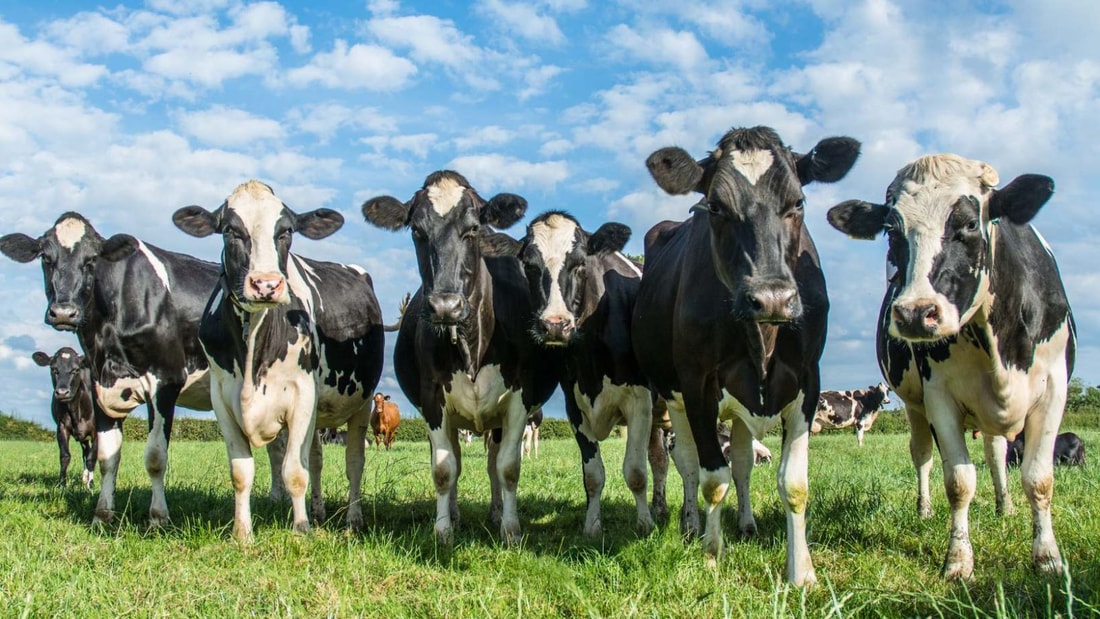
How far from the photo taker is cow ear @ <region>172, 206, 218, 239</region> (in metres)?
7.92

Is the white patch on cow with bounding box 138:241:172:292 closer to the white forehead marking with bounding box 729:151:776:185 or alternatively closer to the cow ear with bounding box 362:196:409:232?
the cow ear with bounding box 362:196:409:232

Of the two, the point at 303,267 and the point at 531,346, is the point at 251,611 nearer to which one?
the point at 531,346

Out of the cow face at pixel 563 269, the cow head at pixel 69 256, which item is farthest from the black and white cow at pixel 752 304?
the cow head at pixel 69 256

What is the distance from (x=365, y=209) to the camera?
767 cm

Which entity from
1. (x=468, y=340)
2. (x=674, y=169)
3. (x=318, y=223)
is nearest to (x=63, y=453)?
(x=318, y=223)

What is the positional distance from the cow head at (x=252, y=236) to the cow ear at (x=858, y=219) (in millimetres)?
4045

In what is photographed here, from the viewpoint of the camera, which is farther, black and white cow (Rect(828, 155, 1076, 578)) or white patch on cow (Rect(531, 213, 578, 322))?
white patch on cow (Rect(531, 213, 578, 322))

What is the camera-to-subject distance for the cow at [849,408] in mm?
28562

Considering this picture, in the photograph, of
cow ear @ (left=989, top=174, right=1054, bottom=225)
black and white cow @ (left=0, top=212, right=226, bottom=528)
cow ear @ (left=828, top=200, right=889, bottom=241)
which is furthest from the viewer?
→ black and white cow @ (left=0, top=212, right=226, bottom=528)

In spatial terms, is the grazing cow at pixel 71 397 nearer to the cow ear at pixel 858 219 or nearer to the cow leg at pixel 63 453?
the cow leg at pixel 63 453

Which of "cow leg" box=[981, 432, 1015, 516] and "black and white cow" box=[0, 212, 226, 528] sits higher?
"black and white cow" box=[0, 212, 226, 528]

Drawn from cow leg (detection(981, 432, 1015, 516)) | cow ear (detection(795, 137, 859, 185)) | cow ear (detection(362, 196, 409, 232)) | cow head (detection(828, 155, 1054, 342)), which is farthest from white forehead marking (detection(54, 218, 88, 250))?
cow leg (detection(981, 432, 1015, 516))

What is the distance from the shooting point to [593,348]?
7.93m

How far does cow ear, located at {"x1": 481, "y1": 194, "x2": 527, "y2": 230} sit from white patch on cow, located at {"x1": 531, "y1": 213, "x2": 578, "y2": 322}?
0.19m
